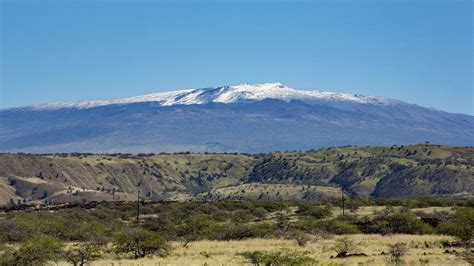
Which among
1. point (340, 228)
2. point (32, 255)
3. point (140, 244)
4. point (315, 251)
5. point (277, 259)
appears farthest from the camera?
point (340, 228)

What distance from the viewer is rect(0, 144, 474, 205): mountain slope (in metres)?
148

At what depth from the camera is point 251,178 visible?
Result: 199625 mm

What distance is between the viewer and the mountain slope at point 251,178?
148 meters

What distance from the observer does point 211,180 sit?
648 feet

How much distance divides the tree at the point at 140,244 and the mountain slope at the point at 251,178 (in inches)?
3710

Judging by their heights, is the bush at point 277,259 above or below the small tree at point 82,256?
above

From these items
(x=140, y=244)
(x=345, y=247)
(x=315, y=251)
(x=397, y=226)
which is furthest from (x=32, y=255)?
(x=397, y=226)

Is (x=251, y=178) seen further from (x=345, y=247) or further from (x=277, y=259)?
(x=277, y=259)

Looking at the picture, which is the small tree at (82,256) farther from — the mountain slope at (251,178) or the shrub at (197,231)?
the mountain slope at (251,178)

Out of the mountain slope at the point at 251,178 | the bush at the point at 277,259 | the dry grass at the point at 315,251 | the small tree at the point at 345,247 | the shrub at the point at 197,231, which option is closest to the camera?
the bush at the point at 277,259

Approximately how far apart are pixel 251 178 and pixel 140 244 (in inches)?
6243

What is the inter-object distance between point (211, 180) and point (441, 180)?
235ft

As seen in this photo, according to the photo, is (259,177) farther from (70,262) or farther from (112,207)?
(70,262)

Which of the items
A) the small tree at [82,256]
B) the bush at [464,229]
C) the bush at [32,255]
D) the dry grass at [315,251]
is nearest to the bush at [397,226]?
the dry grass at [315,251]
